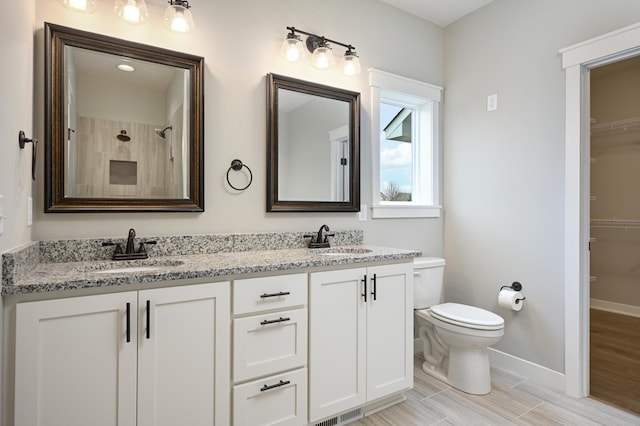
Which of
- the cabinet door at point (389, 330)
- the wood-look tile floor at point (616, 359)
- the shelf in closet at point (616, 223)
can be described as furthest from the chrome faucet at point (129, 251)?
the shelf in closet at point (616, 223)

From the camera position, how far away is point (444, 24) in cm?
295

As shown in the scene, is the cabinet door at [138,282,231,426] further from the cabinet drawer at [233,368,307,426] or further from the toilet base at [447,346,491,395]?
the toilet base at [447,346,491,395]

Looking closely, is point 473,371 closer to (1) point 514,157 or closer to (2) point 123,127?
(1) point 514,157

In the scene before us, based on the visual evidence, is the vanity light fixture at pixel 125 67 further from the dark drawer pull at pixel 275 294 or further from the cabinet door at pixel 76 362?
the dark drawer pull at pixel 275 294

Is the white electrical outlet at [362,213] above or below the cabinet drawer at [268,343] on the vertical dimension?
above

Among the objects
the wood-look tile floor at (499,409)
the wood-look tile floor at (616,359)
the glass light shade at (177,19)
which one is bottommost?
the wood-look tile floor at (499,409)

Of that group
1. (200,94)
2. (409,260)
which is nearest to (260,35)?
(200,94)

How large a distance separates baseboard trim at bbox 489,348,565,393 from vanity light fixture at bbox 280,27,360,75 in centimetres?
226

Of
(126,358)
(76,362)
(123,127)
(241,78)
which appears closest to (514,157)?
(241,78)

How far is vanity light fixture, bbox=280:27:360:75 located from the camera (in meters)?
2.16

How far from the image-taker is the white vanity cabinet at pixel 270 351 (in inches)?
60.3

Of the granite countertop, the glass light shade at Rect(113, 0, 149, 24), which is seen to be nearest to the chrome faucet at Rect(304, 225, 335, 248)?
the granite countertop

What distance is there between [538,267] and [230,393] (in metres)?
2.07

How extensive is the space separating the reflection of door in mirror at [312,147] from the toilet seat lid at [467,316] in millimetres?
984
